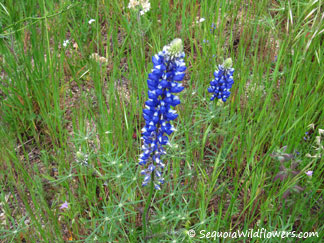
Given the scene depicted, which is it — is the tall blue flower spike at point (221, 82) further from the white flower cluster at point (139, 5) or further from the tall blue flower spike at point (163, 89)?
the white flower cluster at point (139, 5)

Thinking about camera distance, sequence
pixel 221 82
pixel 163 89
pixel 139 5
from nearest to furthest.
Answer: pixel 163 89, pixel 221 82, pixel 139 5

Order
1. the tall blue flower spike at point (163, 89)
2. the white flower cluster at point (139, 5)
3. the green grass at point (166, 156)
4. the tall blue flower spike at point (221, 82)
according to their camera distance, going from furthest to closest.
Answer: the white flower cluster at point (139, 5) < the tall blue flower spike at point (221, 82) < the green grass at point (166, 156) < the tall blue flower spike at point (163, 89)

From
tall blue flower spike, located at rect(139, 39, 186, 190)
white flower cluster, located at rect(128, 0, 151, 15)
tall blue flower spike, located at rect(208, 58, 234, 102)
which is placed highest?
white flower cluster, located at rect(128, 0, 151, 15)

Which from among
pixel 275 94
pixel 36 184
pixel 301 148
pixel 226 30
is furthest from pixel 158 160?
pixel 226 30

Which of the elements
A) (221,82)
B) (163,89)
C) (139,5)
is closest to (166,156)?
(221,82)

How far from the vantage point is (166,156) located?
2.35m

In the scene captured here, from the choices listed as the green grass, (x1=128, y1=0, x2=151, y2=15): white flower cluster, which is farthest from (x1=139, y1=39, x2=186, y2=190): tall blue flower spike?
(x1=128, y1=0, x2=151, y2=15): white flower cluster

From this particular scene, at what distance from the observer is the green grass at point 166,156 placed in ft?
6.87

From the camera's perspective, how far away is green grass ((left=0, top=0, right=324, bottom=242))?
6.87ft

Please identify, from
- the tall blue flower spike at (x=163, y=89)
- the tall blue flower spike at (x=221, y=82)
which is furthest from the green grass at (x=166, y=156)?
the tall blue flower spike at (x=163, y=89)

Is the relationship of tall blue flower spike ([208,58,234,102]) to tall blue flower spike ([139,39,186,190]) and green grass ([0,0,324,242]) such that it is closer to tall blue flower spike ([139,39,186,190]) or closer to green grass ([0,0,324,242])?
green grass ([0,0,324,242])

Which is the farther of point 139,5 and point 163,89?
point 139,5

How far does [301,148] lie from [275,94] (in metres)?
0.71

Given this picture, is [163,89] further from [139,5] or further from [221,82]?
[139,5]
